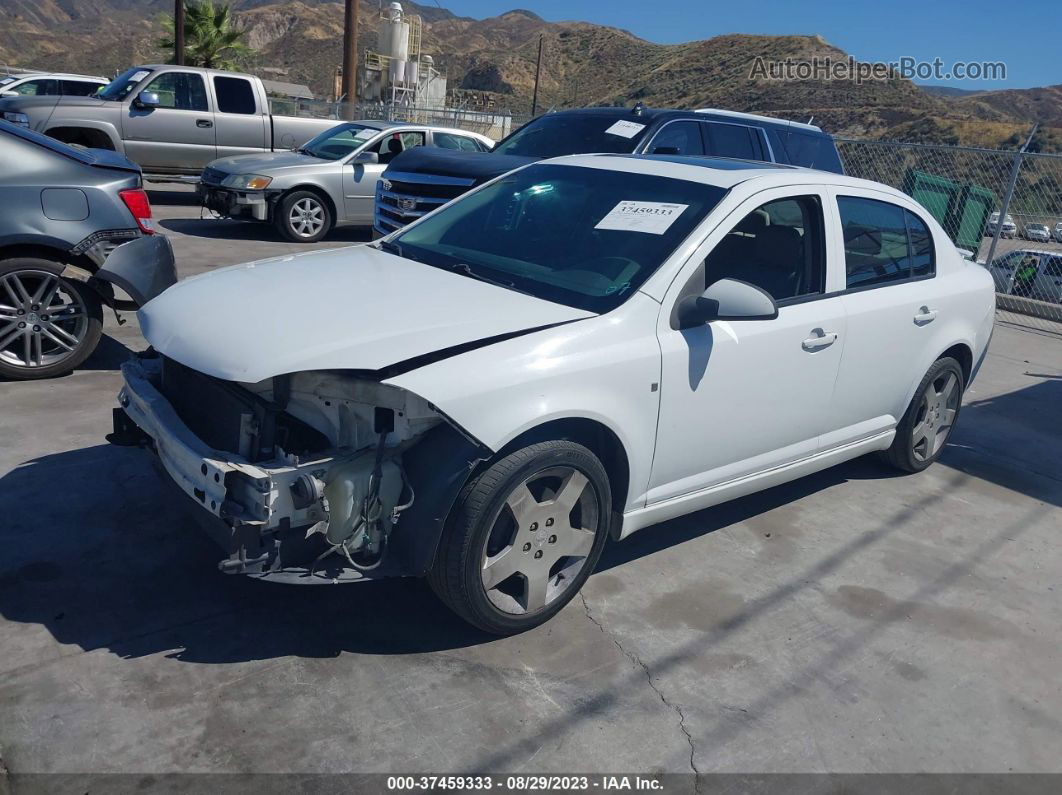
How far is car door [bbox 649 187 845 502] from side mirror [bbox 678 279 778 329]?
62mm

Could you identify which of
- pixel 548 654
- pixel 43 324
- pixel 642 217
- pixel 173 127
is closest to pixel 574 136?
pixel 642 217

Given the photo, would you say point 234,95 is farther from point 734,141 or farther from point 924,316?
point 924,316

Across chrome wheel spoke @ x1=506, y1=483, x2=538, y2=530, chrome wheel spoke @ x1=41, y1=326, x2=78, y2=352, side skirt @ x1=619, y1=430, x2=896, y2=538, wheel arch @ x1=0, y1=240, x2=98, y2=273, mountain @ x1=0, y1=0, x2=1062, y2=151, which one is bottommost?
chrome wheel spoke @ x1=41, y1=326, x2=78, y2=352

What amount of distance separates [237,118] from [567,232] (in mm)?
11664

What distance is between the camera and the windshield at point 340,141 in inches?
489

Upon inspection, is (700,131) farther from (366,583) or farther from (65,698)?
(65,698)

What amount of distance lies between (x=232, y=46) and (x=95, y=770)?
33.9 metres

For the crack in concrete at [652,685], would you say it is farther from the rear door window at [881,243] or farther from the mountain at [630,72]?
the mountain at [630,72]

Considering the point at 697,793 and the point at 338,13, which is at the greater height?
the point at 338,13

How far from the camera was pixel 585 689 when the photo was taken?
130 inches

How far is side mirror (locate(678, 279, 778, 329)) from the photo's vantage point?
3.72 metres

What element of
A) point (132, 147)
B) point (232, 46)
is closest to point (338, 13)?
point (232, 46)

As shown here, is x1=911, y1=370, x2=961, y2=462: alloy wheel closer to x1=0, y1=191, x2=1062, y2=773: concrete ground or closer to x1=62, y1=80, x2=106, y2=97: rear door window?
x1=0, y1=191, x2=1062, y2=773: concrete ground

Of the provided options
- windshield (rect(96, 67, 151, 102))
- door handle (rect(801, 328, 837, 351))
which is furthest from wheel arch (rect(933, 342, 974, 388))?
windshield (rect(96, 67, 151, 102))
